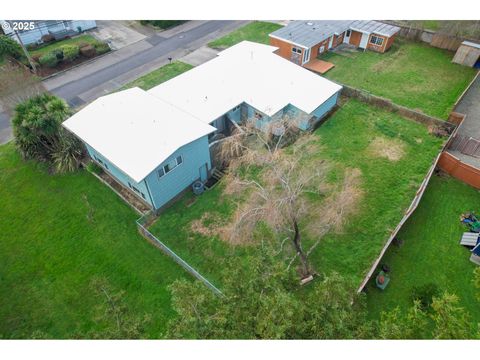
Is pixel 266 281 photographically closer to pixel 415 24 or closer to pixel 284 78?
pixel 284 78

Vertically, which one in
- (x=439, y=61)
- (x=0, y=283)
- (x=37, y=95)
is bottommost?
(x=0, y=283)

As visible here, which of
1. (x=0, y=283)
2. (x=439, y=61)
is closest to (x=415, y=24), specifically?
(x=439, y=61)

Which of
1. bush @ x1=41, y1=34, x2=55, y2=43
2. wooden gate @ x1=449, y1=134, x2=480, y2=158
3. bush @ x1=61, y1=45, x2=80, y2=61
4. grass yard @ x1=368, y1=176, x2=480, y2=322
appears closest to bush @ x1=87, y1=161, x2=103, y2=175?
bush @ x1=61, y1=45, x2=80, y2=61

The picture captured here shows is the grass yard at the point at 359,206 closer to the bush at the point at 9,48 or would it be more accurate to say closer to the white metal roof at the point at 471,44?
the white metal roof at the point at 471,44

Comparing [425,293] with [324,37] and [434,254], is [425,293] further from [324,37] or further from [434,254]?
[324,37]

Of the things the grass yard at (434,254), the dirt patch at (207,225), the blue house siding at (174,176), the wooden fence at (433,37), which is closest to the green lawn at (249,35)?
the wooden fence at (433,37)

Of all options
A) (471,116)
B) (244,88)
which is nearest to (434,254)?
(471,116)

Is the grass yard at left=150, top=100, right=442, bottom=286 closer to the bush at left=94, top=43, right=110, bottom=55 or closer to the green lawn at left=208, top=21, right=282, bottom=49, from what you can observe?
the green lawn at left=208, top=21, right=282, bottom=49
